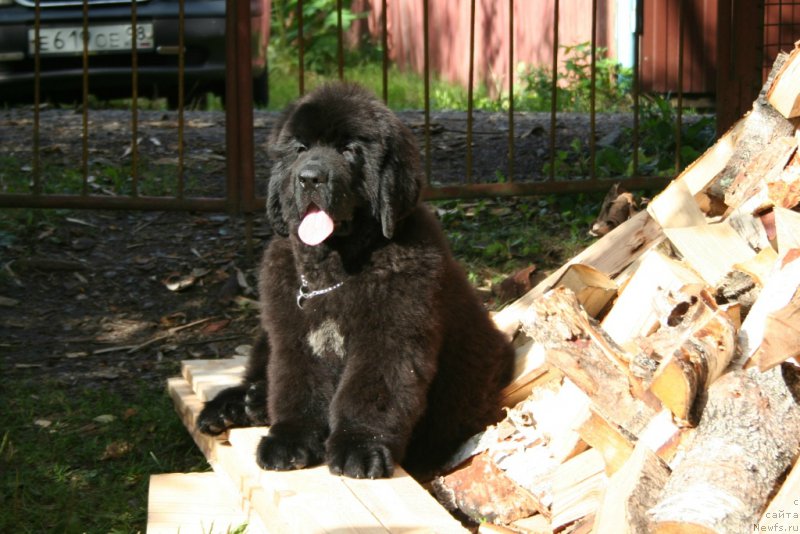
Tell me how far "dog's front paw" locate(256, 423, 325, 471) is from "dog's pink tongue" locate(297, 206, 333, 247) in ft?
1.86

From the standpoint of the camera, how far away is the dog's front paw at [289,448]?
3.21m

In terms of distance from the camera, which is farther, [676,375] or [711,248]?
[711,248]

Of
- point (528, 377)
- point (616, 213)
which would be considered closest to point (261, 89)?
point (616, 213)

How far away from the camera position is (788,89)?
362 centimetres

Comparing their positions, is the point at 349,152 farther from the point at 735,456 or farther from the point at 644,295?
the point at 735,456

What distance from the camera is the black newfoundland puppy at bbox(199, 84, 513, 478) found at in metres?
3.26

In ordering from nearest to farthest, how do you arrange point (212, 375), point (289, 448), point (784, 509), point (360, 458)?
point (784, 509) → point (360, 458) → point (289, 448) → point (212, 375)

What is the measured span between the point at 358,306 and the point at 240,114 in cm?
259

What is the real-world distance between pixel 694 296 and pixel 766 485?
698mm

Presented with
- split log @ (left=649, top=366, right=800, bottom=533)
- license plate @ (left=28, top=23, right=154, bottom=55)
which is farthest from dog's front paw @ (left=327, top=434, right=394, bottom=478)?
license plate @ (left=28, top=23, right=154, bottom=55)

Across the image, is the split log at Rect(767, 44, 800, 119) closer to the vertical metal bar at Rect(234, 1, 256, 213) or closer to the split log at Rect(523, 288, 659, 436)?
the split log at Rect(523, 288, 659, 436)

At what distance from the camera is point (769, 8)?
9547 mm

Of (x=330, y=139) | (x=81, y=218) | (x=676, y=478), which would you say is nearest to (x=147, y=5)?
(x=81, y=218)

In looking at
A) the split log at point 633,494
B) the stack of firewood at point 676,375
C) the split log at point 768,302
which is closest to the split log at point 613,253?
the stack of firewood at point 676,375
